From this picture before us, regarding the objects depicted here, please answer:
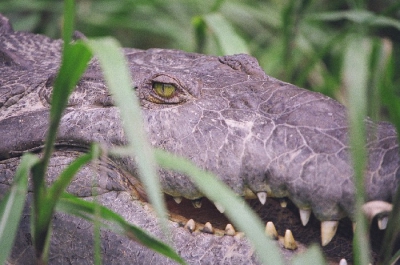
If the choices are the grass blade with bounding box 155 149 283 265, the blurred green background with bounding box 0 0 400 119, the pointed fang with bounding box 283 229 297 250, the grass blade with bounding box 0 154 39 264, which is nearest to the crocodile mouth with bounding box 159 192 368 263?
the pointed fang with bounding box 283 229 297 250

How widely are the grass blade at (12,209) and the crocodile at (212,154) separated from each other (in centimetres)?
67

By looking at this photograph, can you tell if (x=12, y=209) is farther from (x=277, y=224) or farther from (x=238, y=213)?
(x=277, y=224)

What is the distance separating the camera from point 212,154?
2227 millimetres

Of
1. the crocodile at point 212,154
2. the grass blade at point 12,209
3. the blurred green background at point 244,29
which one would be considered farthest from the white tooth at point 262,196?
the blurred green background at point 244,29

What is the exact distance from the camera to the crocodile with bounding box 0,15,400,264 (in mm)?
2066

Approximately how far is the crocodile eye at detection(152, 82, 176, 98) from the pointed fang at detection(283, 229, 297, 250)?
0.82m

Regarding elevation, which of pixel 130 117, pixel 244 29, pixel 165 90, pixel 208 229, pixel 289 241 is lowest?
pixel 289 241

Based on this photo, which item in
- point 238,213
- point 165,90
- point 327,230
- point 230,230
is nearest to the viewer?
point 238,213

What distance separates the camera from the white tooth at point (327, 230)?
2063 millimetres

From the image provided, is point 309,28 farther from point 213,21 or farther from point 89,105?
point 89,105

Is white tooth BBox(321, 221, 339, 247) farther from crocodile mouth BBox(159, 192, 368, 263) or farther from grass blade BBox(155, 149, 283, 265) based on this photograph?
grass blade BBox(155, 149, 283, 265)

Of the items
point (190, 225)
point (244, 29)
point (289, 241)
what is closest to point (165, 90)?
point (190, 225)

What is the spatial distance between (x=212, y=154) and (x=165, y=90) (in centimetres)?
48

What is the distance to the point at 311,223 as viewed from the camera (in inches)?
88.7
